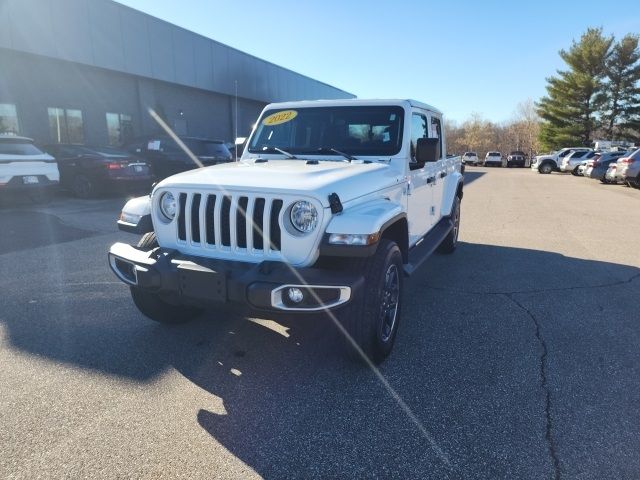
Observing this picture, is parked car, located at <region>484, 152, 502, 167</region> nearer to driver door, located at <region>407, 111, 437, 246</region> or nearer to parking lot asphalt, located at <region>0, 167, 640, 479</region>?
parking lot asphalt, located at <region>0, 167, 640, 479</region>

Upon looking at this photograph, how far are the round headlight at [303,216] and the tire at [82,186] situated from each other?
10957 mm

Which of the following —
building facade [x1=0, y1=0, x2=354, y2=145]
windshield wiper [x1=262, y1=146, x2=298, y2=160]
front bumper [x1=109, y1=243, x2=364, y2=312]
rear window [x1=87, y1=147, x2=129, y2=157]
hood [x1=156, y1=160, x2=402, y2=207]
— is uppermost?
building facade [x1=0, y1=0, x2=354, y2=145]

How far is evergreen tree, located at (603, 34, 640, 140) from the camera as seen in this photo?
45406 mm

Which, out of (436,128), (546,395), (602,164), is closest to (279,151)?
(436,128)

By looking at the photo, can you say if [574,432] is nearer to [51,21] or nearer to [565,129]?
[51,21]

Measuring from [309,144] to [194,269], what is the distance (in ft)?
6.76

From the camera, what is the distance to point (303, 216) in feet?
9.87

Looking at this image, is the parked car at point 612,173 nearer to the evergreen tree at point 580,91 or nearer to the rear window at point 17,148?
the rear window at point 17,148

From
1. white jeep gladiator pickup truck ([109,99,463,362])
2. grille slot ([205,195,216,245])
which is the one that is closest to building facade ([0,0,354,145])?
white jeep gladiator pickup truck ([109,99,463,362])

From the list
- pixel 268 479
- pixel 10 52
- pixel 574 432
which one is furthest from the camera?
pixel 10 52

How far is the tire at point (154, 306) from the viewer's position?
3656mm

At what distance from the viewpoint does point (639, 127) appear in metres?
46.0

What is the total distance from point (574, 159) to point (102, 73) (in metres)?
28.1

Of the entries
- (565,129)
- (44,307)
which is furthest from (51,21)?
(565,129)
